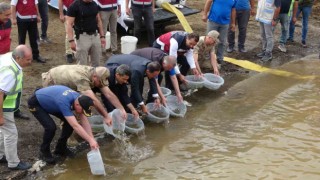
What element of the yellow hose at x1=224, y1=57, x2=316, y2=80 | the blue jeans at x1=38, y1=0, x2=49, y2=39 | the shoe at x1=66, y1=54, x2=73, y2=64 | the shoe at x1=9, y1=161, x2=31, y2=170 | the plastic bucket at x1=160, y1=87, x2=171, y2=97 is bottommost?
the yellow hose at x1=224, y1=57, x2=316, y2=80

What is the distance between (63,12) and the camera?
8.89 m

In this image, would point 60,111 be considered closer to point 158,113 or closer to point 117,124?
point 117,124

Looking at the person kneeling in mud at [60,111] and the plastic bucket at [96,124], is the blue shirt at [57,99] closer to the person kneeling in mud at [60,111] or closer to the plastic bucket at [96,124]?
the person kneeling in mud at [60,111]

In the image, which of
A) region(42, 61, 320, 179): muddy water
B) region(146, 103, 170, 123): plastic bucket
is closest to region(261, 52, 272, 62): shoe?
region(42, 61, 320, 179): muddy water

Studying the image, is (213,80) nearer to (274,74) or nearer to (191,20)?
(274,74)

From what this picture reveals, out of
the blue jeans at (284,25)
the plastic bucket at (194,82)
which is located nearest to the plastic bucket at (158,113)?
the plastic bucket at (194,82)

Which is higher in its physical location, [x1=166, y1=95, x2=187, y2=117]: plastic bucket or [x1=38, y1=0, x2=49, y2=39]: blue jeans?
[x1=38, y1=0, x2=49, y2=39]: blue jeans

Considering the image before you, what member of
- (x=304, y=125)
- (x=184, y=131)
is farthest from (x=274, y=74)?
(x=184, y=131)

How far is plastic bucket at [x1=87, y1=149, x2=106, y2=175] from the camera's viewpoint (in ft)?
16.7

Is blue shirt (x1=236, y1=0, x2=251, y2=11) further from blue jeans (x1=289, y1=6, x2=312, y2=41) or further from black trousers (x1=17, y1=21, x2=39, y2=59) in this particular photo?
black trousers (x1=17, y1=21, x2=39, y2=59)

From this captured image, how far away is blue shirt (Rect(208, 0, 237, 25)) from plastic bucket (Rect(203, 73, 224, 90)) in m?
1.31

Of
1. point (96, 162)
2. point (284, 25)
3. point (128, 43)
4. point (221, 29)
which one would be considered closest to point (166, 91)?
point (128, 43)

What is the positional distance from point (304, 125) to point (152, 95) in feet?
7.84

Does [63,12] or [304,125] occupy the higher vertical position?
[63,12]
